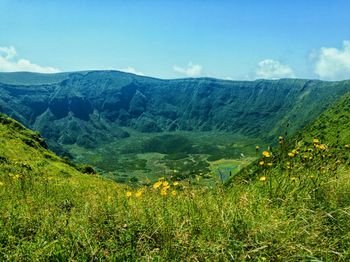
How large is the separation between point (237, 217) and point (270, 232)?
27.2 inches

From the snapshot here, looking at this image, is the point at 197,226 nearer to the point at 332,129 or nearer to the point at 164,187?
the point at 164,187

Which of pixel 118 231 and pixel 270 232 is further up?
pixel 270 232

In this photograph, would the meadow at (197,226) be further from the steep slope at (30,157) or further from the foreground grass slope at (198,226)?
the steep slope at (30,157)

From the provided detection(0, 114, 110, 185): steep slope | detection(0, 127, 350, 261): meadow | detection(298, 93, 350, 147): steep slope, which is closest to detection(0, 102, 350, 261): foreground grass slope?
detection(0, 127, 350, 261): meadow

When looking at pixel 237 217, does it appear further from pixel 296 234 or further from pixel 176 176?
pixel 176 176

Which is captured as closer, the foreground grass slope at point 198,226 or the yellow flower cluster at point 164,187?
the foreground grass slope at point 198,226

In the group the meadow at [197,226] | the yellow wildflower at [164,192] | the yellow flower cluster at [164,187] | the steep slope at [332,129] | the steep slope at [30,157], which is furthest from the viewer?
the steep slope at [332,129]

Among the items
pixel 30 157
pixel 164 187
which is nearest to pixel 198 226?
pixel 164 187

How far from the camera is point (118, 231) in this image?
240 inches

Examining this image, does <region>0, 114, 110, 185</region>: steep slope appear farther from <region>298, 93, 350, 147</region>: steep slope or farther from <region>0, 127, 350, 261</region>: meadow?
<region>298, 93, 350, 147</region>: steep slope

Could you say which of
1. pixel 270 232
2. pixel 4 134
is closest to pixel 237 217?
pixel 270 232

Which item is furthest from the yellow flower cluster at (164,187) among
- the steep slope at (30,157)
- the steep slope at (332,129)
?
the steep slope at (332,129)

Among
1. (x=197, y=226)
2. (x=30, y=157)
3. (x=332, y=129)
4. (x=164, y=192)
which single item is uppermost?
(x=332, y=129)

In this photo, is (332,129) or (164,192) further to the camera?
(332,129)
